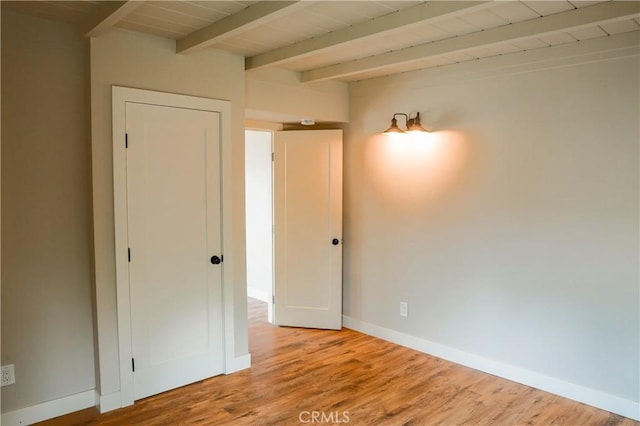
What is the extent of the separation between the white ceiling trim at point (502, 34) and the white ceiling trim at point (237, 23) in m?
1.25

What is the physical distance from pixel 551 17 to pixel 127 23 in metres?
2.57

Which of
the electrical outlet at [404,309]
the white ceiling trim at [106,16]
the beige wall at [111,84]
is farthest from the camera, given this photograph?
the electrical outlet at [404,309]

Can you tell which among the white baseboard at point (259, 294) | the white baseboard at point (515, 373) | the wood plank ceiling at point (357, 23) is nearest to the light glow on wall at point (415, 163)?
the wood plank ceiling at point (357, 23)

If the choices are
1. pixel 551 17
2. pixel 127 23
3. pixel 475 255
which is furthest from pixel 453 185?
pixel 127 23

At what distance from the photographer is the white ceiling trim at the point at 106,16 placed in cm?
233

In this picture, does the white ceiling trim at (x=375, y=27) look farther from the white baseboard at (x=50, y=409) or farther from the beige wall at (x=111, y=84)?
the white baseboard at (x=50, y=409)

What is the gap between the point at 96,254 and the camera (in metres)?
2.93

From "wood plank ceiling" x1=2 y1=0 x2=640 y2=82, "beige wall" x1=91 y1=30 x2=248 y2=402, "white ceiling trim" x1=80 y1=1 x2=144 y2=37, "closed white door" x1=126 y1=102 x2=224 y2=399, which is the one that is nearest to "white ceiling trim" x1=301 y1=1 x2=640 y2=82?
"wood plank ceiling" x1=2 y1=0 x2=640 y2=82

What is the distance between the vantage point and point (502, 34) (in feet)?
9.37

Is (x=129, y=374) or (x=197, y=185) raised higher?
(x=197, y=185)

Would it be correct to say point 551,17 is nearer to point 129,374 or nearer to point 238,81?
point 238,81

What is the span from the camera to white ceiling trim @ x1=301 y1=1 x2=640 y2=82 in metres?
2.47

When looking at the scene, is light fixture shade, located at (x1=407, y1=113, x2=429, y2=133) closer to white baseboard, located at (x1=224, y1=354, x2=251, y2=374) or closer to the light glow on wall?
the light glow on wall

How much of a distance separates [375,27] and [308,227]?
7.69 feet
